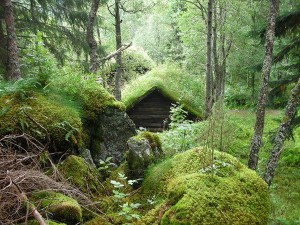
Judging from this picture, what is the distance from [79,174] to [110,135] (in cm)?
167

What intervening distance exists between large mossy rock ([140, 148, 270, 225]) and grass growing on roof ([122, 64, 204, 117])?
9.67 m

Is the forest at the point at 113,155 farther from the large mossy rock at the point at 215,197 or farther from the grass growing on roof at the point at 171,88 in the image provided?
the grass growing on roof at the point at 171,88

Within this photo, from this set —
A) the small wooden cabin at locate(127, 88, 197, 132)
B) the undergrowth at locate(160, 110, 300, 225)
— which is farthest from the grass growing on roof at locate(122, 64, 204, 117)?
the undergrowth at locate(160, 110, 300, 225)

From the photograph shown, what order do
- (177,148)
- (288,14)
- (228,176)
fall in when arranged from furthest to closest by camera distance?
(288,14)
(177,148)
(228,176)

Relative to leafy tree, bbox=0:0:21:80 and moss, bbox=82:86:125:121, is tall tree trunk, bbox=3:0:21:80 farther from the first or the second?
moss, bbox=82:86:125:121

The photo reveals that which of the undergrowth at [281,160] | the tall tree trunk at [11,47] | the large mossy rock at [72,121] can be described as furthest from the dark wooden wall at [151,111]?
the large mossy rock at [72,121]

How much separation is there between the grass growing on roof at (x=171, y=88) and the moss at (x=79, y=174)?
9.37m

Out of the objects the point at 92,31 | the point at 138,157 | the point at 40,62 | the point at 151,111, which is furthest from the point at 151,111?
the point at 138,157

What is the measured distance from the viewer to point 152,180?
13.5 feet

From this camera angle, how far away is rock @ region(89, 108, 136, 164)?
5.33 m

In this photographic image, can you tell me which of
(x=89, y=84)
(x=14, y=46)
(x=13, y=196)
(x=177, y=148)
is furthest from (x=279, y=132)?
(x=14, y=46)

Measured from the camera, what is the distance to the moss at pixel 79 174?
380 centimetres

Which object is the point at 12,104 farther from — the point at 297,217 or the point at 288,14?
the point at 288,14

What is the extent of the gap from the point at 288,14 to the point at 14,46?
23.4 feet
